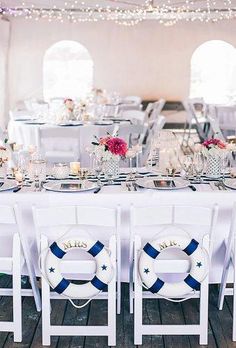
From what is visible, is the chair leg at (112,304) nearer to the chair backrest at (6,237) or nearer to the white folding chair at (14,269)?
the white folding chair at (14,269)

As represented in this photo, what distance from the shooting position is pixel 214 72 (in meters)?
14.7

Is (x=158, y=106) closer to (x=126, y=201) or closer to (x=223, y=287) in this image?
(x=126, y=201)

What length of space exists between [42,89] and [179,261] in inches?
449

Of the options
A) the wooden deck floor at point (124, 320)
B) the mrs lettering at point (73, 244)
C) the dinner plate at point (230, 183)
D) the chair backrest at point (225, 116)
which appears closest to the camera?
the mrs lettering at point (73, 244)

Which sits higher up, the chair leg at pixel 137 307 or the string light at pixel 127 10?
the string light at pixel 127 10

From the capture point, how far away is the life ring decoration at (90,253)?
3172 mm

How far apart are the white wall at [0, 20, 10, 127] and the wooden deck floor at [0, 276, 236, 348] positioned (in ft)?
30.9

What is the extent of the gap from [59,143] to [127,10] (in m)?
4.97

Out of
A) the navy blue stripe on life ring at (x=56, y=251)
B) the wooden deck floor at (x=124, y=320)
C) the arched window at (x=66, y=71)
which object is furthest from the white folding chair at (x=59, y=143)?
the arched window at (x=66, y=71)

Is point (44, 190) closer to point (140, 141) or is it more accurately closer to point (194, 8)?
point (140, 141)

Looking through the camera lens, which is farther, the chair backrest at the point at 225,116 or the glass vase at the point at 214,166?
the chair backrest at the point at 225,116

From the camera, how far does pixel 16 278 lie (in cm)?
331

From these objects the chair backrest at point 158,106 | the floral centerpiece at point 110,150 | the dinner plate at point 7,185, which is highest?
the floral centerpiece at point 110,150

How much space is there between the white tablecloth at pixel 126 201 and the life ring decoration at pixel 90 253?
54 cm
